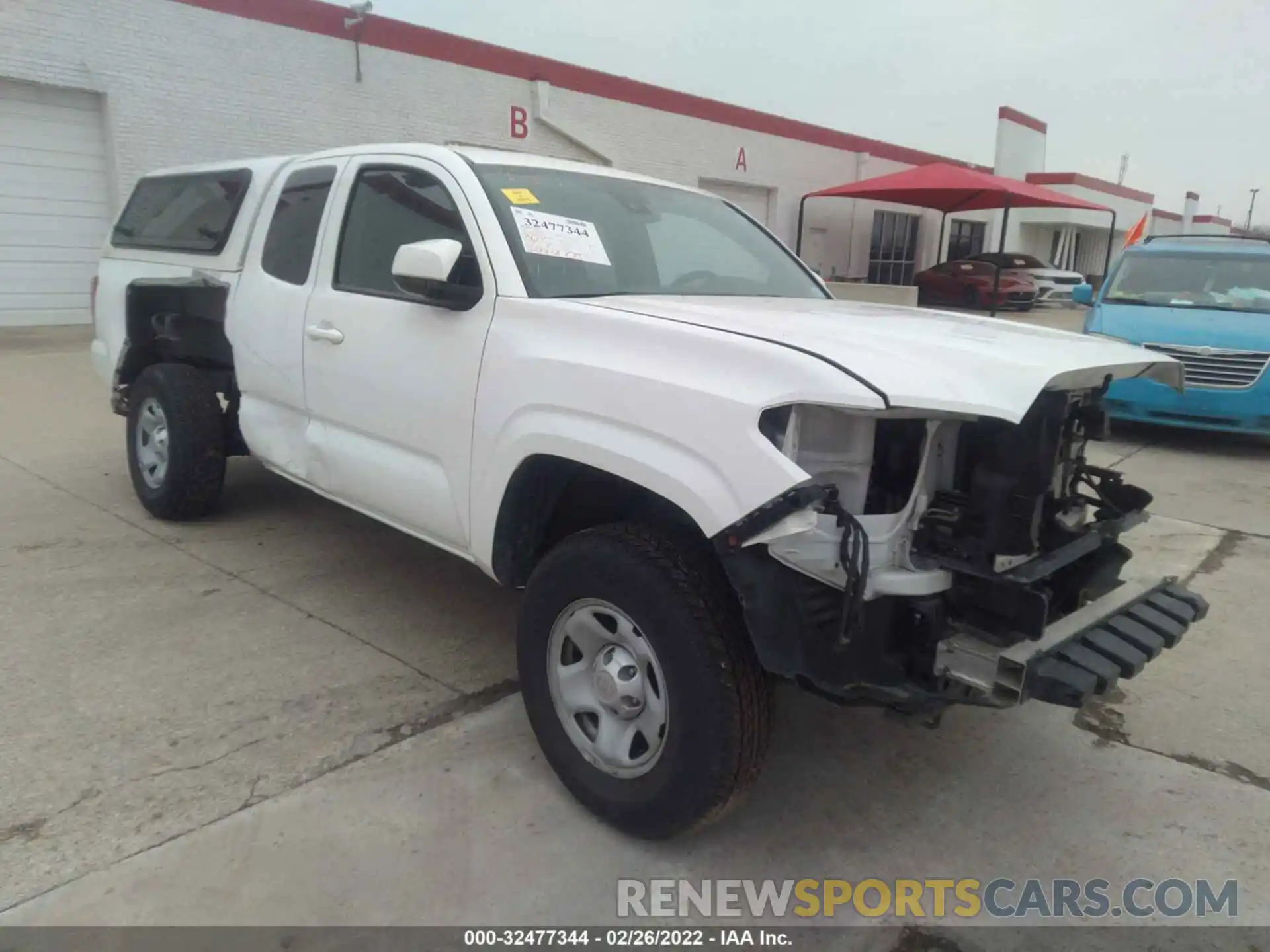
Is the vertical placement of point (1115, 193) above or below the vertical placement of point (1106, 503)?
above

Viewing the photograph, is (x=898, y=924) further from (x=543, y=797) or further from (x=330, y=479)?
(x=330, y=479)

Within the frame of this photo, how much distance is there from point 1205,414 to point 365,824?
7706 mm

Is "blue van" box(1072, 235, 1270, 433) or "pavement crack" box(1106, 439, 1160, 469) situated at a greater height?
"blue van" box(1072, 235, 1270, 433)

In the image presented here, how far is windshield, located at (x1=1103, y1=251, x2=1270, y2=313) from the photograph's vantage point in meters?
8.55

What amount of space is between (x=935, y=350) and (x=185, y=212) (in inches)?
176

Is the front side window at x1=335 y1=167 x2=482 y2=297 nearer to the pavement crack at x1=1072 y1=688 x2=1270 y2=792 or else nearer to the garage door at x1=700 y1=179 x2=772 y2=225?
the pavement crack at x1=1072 y1=688 x2=1270 y2=792

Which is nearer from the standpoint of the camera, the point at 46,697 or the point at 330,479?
the point at 46,697

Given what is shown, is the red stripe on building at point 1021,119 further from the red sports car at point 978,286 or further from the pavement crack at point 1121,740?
the pavement crack at point 1121,740

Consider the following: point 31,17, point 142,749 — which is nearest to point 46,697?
point 142,749

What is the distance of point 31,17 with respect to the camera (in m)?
11.4

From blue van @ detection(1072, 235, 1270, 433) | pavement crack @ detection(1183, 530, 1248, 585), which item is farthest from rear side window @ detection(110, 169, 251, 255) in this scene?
blue van @ detection(1072, 235, 1270, 433)

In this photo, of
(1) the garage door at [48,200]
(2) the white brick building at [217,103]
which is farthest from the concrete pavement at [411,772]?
(2) the white brick building at [217,103]

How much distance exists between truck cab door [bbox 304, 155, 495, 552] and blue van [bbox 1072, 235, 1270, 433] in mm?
6258

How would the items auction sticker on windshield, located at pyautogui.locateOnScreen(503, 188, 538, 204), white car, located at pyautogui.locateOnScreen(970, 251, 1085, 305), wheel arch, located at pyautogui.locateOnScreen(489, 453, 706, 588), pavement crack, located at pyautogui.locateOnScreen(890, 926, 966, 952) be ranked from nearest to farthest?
pavement crack, located at pyautogui.locateOnScreen(890, 926, 966, 952) → wheel arch, located at pyautogui.locateOnScreen(489, 453, 706, 588) → auction sticker on windshield, located at pyautogui.locateOnScreen(503, 188, 538, 204) → white car, located at pyautogui.locateOnScreen(970, 251, 1085, 305)
